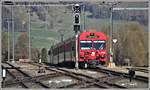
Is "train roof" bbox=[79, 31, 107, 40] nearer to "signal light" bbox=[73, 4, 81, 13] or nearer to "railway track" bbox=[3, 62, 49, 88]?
"railway track" bbox=[3, 62, 49, 88]

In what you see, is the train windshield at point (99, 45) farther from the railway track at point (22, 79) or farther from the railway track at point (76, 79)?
the railway track at point (22, 79)

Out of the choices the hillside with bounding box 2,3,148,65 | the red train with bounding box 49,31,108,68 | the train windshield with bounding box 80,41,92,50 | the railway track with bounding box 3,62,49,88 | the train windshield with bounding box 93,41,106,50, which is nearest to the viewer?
the hillside with bounding box 2,3,148,65

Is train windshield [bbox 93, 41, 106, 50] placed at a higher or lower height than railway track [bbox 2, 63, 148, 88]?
higher

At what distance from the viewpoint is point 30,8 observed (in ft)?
64.1

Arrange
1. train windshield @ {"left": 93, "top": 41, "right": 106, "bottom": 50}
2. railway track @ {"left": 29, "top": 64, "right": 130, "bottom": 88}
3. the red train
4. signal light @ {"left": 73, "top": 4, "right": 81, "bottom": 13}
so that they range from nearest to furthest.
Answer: signal light @ {"left": 73, "top": 4, "right": 81, "bottom": 13} → railway track @ {"left": 29, "top": 64, "right": 130, "bottom": 88} → the red train → train windshield @ {"left": 93, "top": 41, "right": 106, "bottom": 50}

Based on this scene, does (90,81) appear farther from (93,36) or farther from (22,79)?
(93,36)

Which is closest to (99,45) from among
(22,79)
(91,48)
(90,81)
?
(91,48)

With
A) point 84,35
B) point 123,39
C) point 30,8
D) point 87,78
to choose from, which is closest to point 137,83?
point 87,78

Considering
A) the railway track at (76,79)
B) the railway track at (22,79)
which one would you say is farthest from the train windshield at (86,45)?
the railway track at (22,79)

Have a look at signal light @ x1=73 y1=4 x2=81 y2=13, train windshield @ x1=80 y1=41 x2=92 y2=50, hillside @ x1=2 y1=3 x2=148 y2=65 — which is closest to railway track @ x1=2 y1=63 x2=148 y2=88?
hillside @ x1=2 y1=3 x2=148 y2=65

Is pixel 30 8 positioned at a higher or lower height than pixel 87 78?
higher

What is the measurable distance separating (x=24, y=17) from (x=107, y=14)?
369 cm

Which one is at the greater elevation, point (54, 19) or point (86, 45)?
point (54, 19)

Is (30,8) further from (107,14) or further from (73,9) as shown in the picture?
(107,14)
